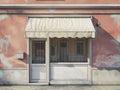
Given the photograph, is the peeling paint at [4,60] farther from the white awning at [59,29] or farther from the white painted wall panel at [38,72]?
the white awning at [59,29]

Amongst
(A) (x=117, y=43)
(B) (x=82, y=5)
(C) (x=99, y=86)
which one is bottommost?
(C) (x=99, y=86)

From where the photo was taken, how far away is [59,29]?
18.2m

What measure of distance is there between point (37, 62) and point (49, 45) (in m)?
1.57

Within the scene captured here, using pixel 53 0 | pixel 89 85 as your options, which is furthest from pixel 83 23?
pixel 89 85

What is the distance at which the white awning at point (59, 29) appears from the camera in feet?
59.4

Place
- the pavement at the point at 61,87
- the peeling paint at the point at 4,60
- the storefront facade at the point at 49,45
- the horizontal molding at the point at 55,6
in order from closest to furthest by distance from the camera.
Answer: the pavement at the point at 61,87 → the horizontal molding at the point at 55,6 → the storefront facade at the point at 49,45 → the peeling paint at the point at 4,60

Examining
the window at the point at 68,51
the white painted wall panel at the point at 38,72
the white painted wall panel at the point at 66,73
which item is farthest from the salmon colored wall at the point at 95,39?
the white painted wall panel at the point at 66,73

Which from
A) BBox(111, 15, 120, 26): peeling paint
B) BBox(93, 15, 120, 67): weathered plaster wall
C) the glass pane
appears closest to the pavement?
BBox(93, 15, 120, 67): weathered plaster wall

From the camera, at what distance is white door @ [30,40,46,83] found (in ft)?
64.2

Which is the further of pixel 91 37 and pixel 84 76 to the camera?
pixel 84 76

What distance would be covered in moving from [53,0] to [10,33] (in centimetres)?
390

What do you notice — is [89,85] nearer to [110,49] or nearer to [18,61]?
[110,49]

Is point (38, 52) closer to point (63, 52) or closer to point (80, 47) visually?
point (63, 52)

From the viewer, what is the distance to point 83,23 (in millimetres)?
18906
